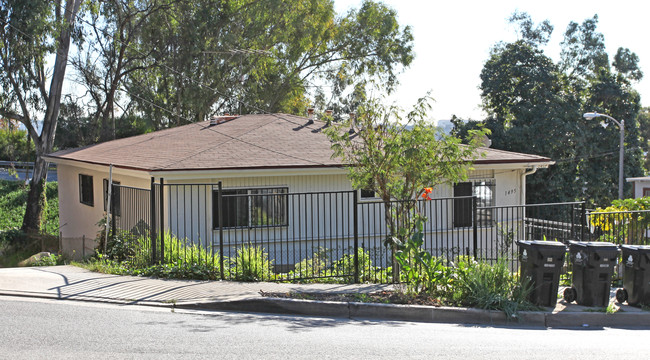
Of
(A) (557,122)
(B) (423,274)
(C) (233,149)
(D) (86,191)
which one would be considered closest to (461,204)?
(C) (233,149)

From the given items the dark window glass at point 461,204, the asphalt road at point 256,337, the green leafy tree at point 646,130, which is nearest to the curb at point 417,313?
the asphalt road at point 256,337

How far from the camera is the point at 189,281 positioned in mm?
10266

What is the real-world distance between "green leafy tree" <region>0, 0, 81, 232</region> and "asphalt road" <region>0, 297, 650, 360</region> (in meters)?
19.8

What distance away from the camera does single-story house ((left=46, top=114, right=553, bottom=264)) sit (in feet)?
46.2

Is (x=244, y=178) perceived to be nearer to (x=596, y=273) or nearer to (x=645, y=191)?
(x=596, y=273)

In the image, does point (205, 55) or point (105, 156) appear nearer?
point (105, 156)

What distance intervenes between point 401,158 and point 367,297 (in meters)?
2.36

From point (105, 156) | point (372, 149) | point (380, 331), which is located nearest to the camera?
point (380, 331)

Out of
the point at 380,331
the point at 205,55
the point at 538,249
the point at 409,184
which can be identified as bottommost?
the point at 380,331

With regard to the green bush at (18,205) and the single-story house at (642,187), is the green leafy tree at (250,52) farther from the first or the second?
the single-story house at (642,187)

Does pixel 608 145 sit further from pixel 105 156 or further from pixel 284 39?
pixel 105 156

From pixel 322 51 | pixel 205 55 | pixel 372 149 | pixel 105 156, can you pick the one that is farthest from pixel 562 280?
pixel 322 51

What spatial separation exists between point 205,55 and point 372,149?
23621mm

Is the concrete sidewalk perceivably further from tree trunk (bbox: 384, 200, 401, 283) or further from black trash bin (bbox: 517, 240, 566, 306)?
tree trunk (bbox: 384, 200, 401, 283)
